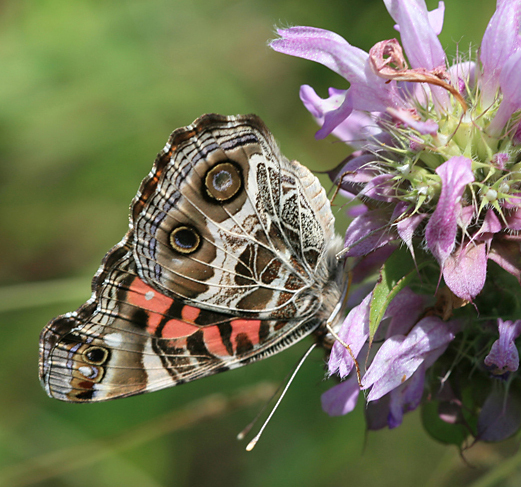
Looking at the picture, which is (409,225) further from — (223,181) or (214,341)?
(214,341)

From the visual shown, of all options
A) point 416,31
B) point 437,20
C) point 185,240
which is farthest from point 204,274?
point 437,20

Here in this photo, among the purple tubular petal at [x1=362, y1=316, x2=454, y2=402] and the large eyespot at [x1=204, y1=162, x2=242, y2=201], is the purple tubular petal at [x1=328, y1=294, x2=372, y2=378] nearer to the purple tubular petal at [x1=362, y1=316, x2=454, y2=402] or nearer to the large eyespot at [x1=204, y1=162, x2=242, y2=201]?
the purple tubular petal at [x1=362, y1=316, x2=454, y2=402]

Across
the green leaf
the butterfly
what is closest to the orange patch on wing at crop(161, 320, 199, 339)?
the butterfly

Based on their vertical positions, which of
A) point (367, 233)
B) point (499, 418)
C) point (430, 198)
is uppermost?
point (430, 198)

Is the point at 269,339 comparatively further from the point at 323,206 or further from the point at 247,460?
the point at 247,460

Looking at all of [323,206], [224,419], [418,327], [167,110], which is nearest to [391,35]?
[167,110]
